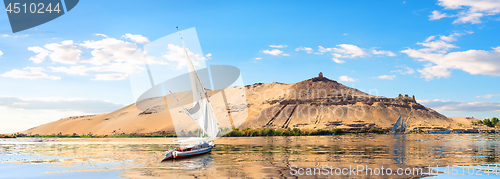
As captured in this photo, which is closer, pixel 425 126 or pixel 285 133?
pixel 285 133

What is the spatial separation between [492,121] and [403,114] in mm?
51972

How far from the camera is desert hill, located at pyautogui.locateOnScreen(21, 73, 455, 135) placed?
12519cm

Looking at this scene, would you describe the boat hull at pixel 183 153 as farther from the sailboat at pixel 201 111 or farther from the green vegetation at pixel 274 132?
the green vegetation at pixel 274 132

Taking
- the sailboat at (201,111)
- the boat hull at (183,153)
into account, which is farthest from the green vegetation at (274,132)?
the boat hull at (183,153)

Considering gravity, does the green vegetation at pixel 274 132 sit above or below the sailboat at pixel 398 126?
below

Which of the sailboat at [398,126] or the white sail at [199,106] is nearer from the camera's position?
the white sail at [199,106]

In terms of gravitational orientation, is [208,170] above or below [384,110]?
below

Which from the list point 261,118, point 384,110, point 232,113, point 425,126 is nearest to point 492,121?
point 425,126

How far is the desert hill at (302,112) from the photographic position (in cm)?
12519

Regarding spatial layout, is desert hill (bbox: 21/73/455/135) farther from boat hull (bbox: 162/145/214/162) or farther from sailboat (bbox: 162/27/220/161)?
boat hull (bbox: 162/145/214/162)

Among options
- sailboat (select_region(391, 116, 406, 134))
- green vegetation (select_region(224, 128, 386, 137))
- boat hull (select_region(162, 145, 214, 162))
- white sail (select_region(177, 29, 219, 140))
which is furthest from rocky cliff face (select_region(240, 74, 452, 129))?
boat hull (select_region(162, 145, 214, 162))

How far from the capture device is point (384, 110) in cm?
12962

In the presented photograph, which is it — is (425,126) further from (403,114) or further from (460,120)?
(460,120)

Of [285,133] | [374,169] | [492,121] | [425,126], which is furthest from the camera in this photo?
Answer: [492,121]
